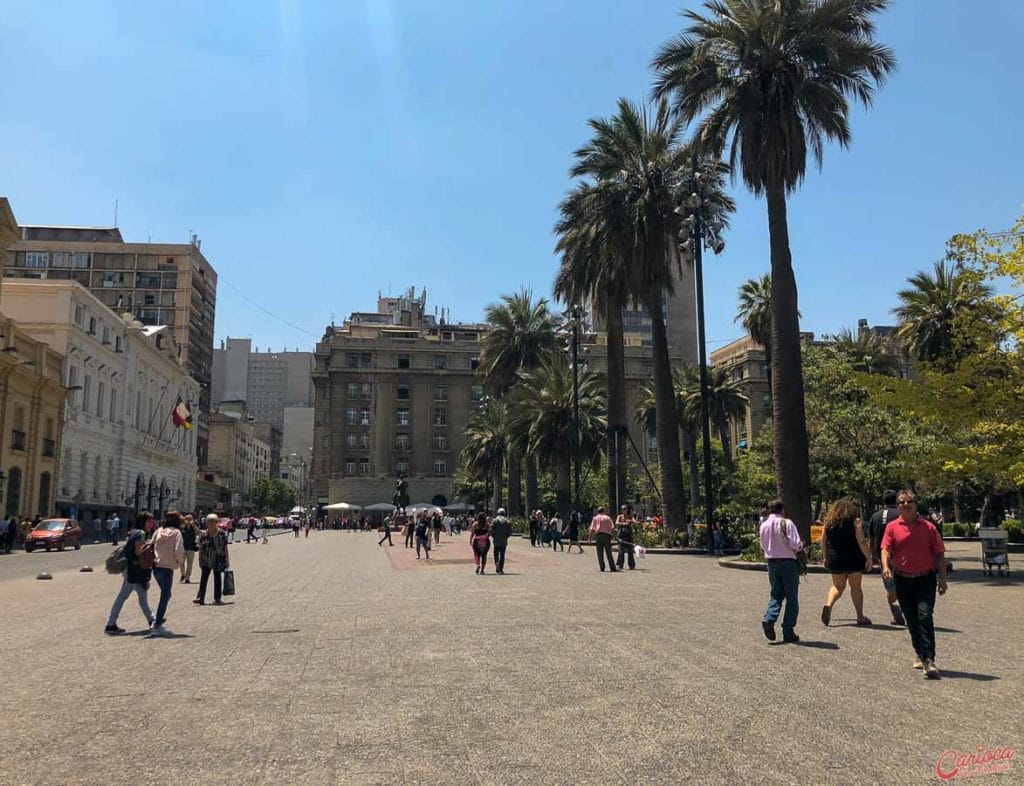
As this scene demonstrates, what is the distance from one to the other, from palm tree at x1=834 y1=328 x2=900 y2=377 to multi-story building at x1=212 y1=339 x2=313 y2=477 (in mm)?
136497

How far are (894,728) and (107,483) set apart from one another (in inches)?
2423

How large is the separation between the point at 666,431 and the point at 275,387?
547 ft

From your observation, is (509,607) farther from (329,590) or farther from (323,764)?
(323,764)

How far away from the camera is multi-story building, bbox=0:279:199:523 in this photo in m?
51.0

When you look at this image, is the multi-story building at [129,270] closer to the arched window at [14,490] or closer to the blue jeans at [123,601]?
the arched window at [14,490]

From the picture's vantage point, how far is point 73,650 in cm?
941

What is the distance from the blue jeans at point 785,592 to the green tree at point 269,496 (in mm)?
139359

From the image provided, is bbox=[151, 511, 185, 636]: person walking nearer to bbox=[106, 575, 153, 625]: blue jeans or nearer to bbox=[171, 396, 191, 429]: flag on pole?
bbox=[106, 575, 153, 625]: blue jeans

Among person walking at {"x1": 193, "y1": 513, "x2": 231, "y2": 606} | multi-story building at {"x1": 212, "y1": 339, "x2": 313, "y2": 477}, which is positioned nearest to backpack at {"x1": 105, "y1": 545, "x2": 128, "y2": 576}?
person walking at {"x1": 193, "y1": 513, "x2": 231, "y2": 606}

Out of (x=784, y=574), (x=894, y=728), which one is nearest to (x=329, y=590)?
(x=784, y=574)

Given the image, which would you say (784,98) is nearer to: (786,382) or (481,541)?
(786,382)

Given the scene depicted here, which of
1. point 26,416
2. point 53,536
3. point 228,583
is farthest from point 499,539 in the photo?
point 26,416

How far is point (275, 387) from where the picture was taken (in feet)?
614

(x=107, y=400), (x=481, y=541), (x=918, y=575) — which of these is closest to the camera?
(x=918, y=575)
